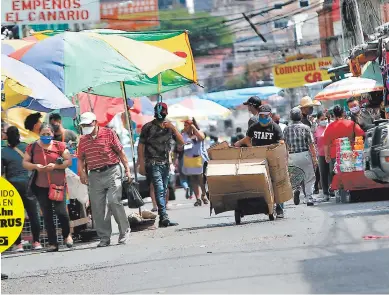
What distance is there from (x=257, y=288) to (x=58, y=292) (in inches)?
84.9

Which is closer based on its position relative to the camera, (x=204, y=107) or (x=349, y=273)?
(x=349, y=273)

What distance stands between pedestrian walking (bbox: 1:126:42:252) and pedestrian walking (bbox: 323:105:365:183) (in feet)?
19.8

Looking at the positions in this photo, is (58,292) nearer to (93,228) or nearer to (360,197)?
(93,228)

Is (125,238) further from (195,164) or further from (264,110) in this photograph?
(195,164)

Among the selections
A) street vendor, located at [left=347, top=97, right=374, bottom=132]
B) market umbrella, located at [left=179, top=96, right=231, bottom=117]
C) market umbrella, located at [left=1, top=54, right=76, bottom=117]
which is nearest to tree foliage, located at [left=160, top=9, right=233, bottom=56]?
market umbrella, located at [left=179, top=96, right=231, bottom=117]

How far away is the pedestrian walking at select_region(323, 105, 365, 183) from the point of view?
19.3 metres

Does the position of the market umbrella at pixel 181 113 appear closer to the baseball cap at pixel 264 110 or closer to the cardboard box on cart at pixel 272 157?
the baseball cap at pixel 264 110

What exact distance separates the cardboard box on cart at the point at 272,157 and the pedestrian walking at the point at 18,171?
105 inches

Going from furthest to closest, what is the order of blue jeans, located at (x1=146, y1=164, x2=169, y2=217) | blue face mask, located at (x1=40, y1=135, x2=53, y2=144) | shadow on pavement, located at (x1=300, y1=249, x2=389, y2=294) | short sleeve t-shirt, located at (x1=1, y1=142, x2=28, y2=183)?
1. blue jeans, located at (x1=146, y1=164, x2=169, y2=217)
2. short sleeve t-shirt, located at (x1=1, y1=142, x2=28, y2=183)
3. blue face mask, located at (x1=40, y1=135, x2=53, y2=144)
4. shadow on pavement, located at (x1=300, y1=249, x2=389, y2=294)

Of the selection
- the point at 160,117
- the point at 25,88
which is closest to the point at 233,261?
the point at 25,88

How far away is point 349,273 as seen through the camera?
984 centimetres

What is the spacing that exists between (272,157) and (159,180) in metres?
2.28

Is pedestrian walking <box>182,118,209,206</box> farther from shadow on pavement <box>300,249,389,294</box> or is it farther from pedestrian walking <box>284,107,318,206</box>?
shadow on pavement <box>300,249,389,294</box>

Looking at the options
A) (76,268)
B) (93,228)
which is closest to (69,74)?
(93,228)
